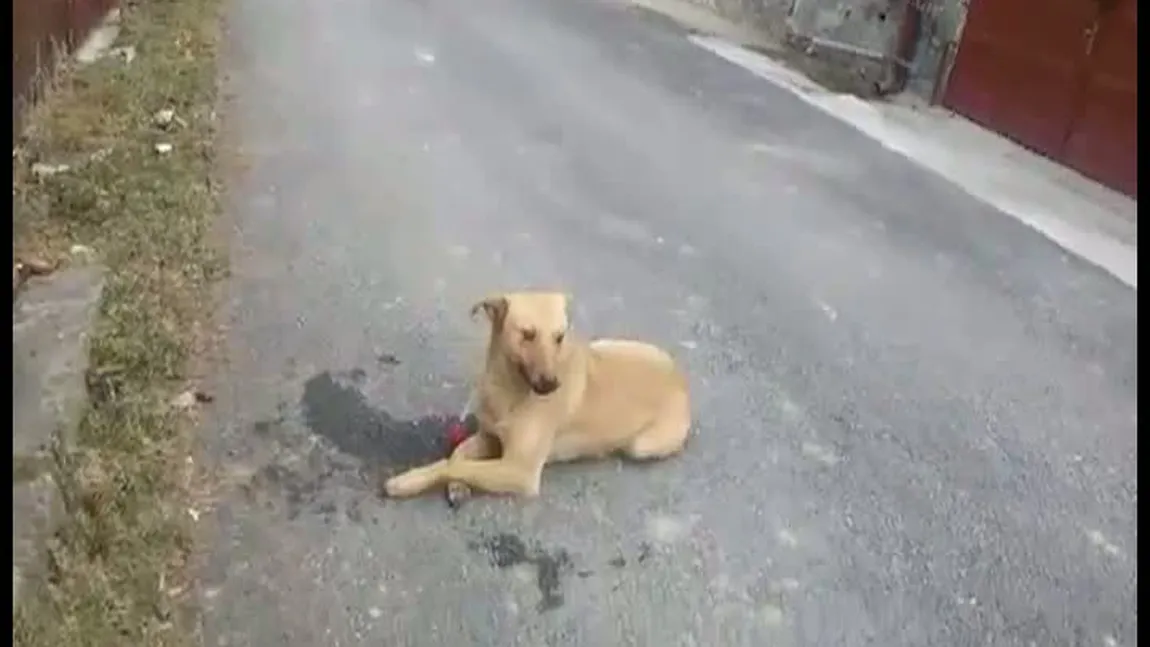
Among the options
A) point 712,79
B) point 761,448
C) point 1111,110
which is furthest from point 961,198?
point 761,448

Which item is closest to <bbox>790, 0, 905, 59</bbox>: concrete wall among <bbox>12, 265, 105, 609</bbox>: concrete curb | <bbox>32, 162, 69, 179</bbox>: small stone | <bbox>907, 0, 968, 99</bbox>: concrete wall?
<bbox>907, 0, 968, 99</bbox>: concrete wall

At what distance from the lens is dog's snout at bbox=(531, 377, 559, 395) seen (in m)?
3.06

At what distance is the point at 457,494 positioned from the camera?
3176 millimetres

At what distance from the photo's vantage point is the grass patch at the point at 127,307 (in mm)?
2582

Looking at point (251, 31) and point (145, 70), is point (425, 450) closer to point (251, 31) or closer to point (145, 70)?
point (145, 70)

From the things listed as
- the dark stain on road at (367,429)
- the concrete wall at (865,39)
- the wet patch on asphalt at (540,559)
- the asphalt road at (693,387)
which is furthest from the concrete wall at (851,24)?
the wet patch on asphalt at (540,559)

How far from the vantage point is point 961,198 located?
6.96 meters

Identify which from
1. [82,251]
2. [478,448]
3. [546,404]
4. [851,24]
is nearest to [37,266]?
[82,251]

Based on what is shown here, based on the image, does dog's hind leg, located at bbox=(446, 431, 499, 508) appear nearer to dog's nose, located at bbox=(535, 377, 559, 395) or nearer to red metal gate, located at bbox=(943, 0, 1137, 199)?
dog's nose, located at bbox=(535, 377, 559, 395)

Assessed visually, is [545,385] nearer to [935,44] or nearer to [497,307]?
[497,307]

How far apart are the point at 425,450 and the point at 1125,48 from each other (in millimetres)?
6538

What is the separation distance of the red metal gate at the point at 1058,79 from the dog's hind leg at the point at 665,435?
5438mm

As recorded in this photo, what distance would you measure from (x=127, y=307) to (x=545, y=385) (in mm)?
1242

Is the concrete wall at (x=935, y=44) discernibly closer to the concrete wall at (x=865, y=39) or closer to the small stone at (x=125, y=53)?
the concrete wall at (x=865, y=39)
